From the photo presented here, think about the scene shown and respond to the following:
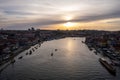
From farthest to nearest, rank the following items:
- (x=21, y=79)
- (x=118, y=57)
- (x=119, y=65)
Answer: (x=118, y=57) < (x=119, y=65) < (x=21, y=79)

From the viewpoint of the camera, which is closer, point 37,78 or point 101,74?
point 37,78

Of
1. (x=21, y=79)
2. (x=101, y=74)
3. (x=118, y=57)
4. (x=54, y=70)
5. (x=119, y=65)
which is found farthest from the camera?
(x=118, y=57)

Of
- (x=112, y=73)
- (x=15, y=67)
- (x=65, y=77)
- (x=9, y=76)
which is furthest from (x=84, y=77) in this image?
(x=15, y=67)

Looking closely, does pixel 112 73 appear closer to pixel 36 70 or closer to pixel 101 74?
pixel 101 74

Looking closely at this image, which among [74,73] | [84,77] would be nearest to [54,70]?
[74,73]

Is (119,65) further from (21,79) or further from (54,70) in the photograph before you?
(21,79)

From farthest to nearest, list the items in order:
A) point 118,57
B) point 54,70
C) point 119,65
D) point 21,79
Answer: point 118,57 < point 119,65 < point 54,70 < point 21,79

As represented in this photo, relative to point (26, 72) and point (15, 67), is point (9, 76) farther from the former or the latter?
point (15, 67)

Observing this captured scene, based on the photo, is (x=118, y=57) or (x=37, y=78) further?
(x=118, y=57)

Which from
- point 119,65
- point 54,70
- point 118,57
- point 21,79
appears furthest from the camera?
point 118,57
